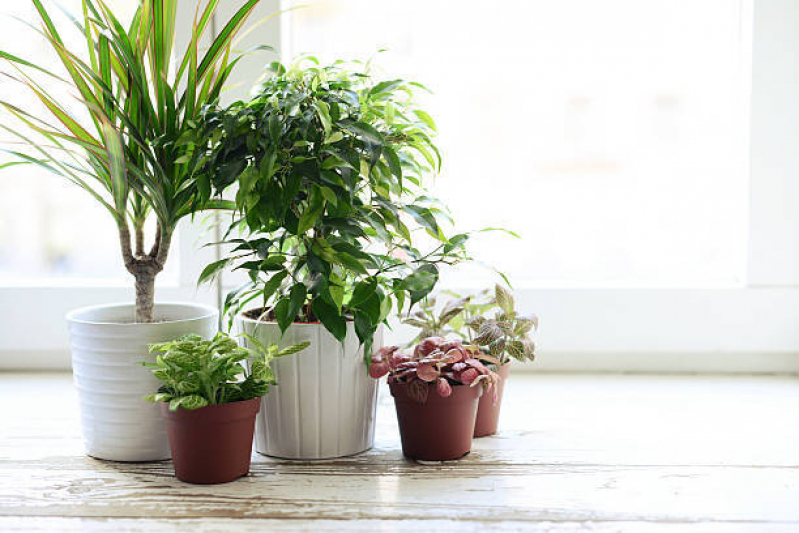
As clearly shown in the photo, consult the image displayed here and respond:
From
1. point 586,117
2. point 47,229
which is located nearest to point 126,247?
point 47,229

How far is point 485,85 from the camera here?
224cm

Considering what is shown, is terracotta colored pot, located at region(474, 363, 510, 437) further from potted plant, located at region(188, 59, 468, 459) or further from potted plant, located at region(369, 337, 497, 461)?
potted plant, located at region(188, 59, 468, 459)

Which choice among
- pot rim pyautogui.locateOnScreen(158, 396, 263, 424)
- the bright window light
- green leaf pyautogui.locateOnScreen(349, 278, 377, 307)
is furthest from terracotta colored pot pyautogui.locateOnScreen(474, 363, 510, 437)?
the bright window light

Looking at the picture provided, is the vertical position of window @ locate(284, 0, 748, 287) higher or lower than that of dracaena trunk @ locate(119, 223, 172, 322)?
higher

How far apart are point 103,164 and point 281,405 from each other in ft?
1.73

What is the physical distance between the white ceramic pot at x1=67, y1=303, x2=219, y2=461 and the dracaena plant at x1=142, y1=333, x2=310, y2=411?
0.05m

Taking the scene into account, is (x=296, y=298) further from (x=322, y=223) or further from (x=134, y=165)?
(x=134, y=165)

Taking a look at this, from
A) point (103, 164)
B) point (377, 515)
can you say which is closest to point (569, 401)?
point (377, 515)

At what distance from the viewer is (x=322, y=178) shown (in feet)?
4.33

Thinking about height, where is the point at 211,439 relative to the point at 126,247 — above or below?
below

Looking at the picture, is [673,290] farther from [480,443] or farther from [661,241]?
[480,443]

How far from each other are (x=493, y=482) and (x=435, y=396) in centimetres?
18

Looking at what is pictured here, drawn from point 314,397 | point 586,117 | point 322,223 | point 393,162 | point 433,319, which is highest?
point 586,117

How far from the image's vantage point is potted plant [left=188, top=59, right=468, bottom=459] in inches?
52.2
